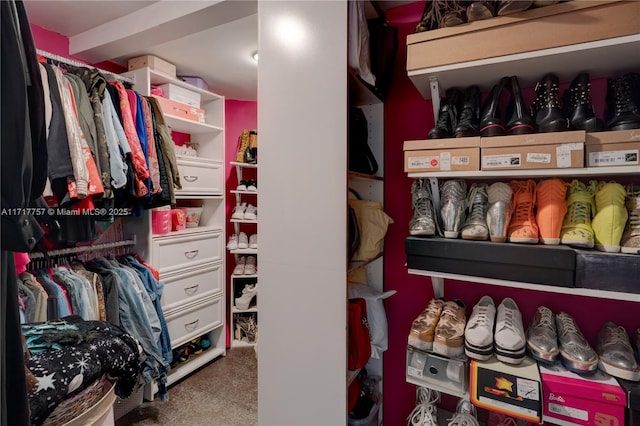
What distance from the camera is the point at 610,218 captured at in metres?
0.95

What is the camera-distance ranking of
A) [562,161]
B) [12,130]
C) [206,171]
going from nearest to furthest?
1. [12,130]
2. [562,161]
3. [206,171]

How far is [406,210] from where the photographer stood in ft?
5.07

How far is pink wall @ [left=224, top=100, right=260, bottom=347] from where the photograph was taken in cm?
318

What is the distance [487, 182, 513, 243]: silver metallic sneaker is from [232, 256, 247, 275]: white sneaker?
235 cm

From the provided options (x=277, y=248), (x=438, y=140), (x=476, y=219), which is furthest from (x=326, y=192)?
(x=476, y=219)

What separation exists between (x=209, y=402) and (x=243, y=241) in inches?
52.7

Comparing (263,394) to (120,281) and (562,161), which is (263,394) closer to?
(120,281)

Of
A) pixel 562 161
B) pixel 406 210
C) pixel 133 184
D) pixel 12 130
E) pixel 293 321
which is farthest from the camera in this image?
pixel 133 184

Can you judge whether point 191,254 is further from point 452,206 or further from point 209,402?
point 452,206

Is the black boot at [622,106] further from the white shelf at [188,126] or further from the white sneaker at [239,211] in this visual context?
the white sneaker at [239,211]

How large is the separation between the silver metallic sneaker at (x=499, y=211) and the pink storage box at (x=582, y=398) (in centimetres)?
44

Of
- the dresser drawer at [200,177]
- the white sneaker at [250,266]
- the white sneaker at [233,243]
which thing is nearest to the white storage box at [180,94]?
the dresser drawer at [200,177]

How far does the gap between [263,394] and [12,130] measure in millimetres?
1238

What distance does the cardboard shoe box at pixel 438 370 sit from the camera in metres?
1.08
